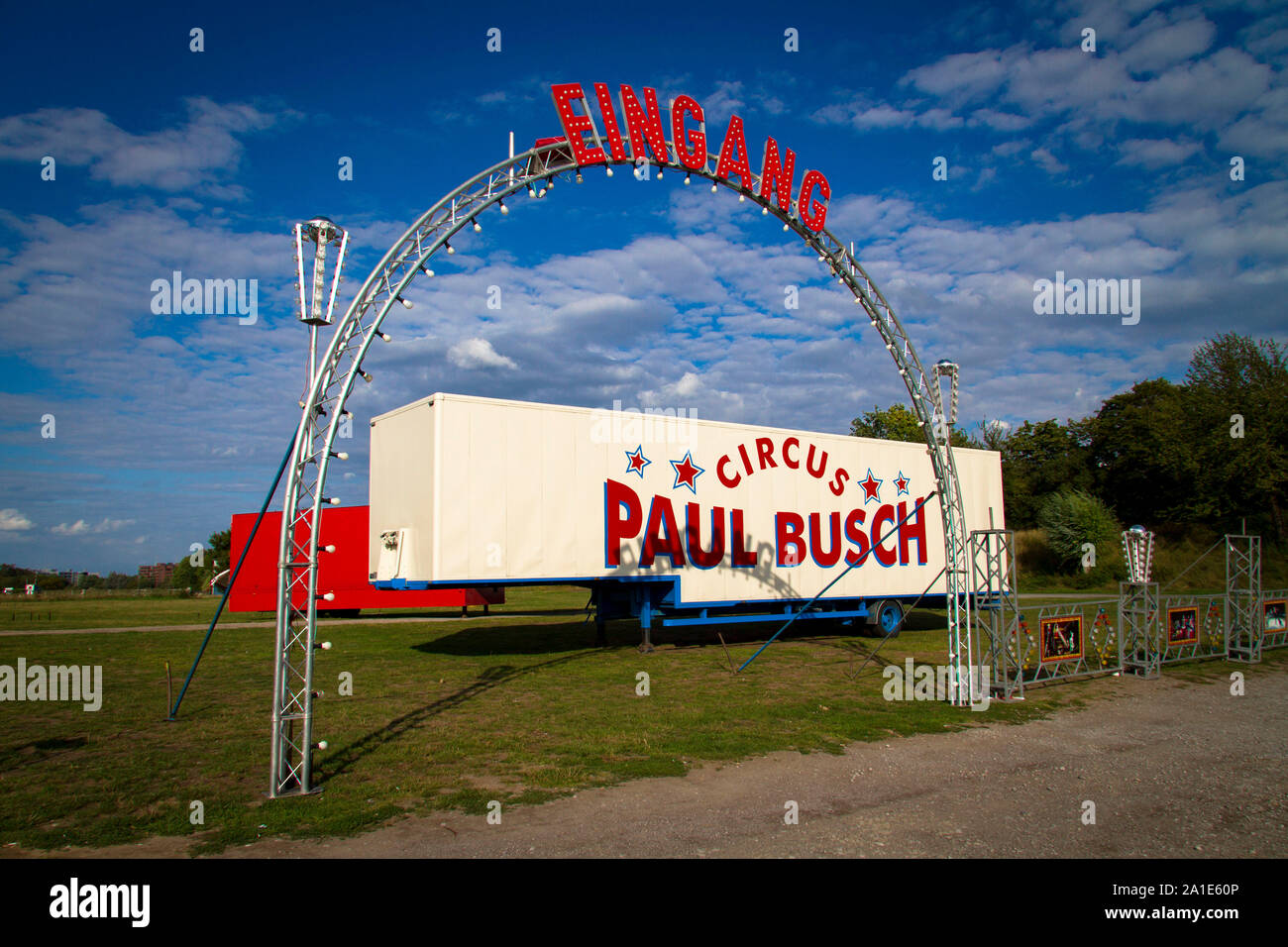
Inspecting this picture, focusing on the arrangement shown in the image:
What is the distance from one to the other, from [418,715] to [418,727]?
75 cm

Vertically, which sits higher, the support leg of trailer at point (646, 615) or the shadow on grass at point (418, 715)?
the support leg of trailer at point (646, 615)

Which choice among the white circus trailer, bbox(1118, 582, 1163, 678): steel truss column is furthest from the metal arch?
bbox(1118, 582, 1163, 678): steel truss column

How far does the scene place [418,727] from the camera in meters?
9.55

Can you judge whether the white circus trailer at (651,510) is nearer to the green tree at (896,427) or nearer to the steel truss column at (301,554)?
the steel truss column at (301,554)

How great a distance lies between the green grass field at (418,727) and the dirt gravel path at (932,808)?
43 centimetres

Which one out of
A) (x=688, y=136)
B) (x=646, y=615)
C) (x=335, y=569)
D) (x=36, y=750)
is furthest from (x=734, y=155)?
(x=335, y=569)

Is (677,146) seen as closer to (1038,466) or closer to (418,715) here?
(418,715)

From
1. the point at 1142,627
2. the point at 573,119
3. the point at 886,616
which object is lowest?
the point at 886,616

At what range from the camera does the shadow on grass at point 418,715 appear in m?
7.91

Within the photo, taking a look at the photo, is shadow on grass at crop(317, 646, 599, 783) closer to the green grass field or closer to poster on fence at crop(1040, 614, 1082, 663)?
the green grass field

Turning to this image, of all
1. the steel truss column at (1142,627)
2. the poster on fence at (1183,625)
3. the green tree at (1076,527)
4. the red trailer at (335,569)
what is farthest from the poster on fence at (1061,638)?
the green tree at (1076,527)

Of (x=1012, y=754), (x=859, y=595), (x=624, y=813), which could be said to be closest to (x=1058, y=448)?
(x=859, y=595)

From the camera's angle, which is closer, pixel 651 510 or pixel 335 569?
pixel 651 510
